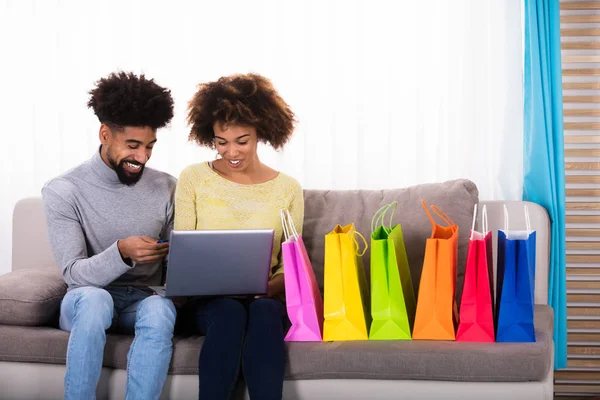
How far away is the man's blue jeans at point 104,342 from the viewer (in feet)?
6.59

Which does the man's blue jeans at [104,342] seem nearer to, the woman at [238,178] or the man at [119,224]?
the man at [119,224]

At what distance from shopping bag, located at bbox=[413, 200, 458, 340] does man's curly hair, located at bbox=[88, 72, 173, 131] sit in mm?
993

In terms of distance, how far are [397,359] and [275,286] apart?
49cm

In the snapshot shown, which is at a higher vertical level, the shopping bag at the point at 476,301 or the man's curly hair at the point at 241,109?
the man's curly hair at the point at 241,109

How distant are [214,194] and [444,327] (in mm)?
876

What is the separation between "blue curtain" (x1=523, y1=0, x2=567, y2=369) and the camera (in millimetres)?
2912

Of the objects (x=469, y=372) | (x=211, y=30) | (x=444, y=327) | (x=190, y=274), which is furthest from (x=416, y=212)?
(x=211, y=30)

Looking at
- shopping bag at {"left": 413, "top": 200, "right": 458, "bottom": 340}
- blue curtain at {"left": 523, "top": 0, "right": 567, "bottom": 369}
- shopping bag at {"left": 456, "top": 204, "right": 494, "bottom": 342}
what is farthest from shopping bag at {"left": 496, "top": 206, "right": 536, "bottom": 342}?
blue curtain at {"left": 523, "top": 0, "right": 567, "bottom": 369}

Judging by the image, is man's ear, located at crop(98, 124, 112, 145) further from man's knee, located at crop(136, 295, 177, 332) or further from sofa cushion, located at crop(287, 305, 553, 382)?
sofa cushion, located at crop(287, 305, 553, 382)

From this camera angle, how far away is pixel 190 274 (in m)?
2.12

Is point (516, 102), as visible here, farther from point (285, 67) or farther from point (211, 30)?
point (211, 30)

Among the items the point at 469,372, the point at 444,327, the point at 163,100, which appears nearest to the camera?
the point at 469,372

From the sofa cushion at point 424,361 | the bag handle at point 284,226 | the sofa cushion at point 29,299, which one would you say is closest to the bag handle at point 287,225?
the bag handle at point 284,226

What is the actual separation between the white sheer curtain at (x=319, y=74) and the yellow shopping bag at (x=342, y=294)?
3.47 feet
